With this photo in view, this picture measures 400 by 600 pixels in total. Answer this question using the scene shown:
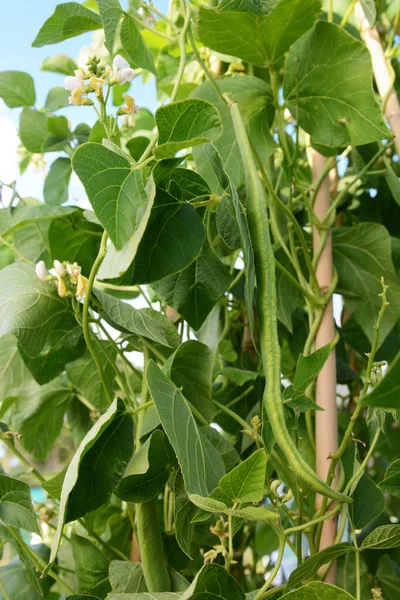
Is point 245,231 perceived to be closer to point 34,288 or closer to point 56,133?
point 34,288

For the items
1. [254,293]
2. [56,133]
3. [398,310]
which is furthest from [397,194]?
[56,133]

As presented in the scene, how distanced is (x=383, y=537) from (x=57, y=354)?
1.13ft

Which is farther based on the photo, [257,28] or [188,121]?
[257,28]

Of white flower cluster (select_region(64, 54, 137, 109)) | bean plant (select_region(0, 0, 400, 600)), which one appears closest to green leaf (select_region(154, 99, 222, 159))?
bean plant (select_region(0, 0, 400, 600))

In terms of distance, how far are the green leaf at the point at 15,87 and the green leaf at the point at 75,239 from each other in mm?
247

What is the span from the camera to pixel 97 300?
533 millimetres

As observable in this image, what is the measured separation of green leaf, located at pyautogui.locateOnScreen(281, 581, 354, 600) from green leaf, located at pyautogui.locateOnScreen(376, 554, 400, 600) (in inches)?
12.9

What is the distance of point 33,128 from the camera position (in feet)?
2.71

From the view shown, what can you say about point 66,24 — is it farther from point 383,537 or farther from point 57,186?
point 383,537

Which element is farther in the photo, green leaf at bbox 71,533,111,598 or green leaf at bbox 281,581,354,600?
green leaf at bbox 71,533,111,598

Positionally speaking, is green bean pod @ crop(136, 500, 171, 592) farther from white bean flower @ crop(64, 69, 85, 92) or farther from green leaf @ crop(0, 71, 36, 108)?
green leaf @ crop(0, 71, 36, 108)

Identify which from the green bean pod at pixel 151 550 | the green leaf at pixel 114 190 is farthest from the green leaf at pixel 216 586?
the green leaf at pixel 114 190

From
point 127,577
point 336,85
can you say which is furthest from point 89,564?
point 336,85

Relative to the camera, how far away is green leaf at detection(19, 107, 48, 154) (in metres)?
0.82
